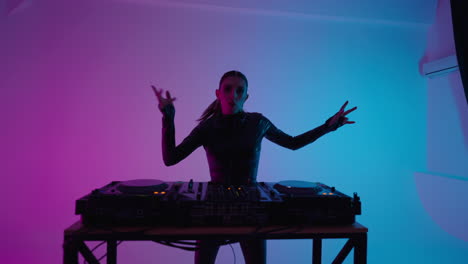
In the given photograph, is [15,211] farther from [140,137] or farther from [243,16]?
[243,16]

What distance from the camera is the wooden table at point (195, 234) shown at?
1161 millimetres

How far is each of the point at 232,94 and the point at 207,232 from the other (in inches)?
31.2

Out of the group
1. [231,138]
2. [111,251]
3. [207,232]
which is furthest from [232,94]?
[111,251]

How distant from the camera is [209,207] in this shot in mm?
1251

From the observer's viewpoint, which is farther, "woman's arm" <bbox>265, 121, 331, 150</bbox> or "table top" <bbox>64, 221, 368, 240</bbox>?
"woman's arm" <bbox>265, 121, 331, 150</bbox>

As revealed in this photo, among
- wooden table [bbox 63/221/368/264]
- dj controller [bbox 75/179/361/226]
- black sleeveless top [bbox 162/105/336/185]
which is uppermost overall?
black sleeveless top [bbox 162/105/336/185]

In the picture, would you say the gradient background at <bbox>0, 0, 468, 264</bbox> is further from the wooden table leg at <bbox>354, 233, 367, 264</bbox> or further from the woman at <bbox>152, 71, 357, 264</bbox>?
the wooden table leg at <bbox>354, 233, 367, 264</bbox>

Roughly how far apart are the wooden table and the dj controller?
0.03m

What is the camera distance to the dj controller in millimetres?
1234

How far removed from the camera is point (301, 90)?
3131 millimetres

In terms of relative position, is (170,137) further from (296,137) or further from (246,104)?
(246,104)

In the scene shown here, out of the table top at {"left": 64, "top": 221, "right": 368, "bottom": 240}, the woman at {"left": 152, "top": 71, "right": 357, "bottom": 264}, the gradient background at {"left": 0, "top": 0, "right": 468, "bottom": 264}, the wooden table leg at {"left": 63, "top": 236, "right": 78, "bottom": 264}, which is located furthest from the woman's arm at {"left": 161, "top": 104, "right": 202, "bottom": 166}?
the gradient background at {"left": 0, "top": 0, "right": 468, "bottom": 264}

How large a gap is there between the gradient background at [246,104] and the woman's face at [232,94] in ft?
4.25

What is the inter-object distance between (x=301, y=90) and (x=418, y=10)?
1.50 metres
